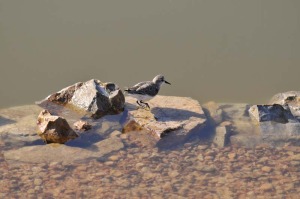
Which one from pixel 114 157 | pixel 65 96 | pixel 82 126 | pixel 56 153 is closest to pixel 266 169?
pixel 114 157

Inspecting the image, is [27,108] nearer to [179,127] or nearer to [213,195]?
[179,127]

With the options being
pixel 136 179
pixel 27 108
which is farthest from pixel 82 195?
pixel 27 108

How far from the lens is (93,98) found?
1008 cm

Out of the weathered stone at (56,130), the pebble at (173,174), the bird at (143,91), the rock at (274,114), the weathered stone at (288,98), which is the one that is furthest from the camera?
the weathered stone at (288,98)

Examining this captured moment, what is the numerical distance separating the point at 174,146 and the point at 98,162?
4.90ft

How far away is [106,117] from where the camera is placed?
33.3 feet

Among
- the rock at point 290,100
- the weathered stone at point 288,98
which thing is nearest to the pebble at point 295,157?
the rock at point 290,100

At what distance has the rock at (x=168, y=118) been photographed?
31.4 feet

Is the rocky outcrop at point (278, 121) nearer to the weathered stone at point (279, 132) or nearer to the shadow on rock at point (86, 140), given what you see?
the weathered stone at point (279, 132)

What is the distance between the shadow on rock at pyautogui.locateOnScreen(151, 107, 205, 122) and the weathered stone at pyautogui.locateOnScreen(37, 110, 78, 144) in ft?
5.98

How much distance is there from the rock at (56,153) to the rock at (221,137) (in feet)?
5.85

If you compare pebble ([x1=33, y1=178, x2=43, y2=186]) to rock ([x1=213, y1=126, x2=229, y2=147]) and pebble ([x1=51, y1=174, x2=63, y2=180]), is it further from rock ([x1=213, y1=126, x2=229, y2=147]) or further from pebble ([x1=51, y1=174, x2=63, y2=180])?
rock ([x1=213, y1=126, x2=229, y2=147])

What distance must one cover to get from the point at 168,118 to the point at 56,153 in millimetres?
2432

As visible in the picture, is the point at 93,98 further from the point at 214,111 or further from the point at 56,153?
the point at 214,111
